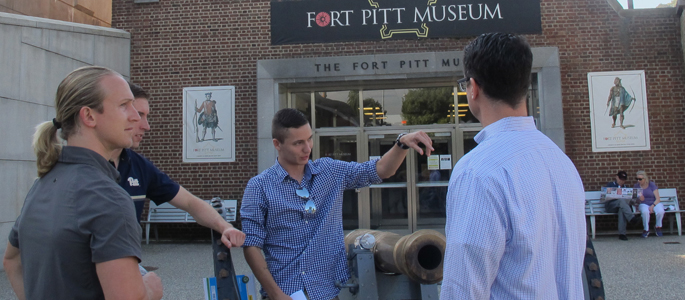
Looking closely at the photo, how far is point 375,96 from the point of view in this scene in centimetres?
1127

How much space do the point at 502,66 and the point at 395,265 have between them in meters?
1.64

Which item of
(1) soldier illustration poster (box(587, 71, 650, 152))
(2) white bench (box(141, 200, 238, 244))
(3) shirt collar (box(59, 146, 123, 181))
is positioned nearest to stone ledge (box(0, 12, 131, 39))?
(2) white bench (box(141, 200, 238, 244))

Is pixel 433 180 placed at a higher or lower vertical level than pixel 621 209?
higher

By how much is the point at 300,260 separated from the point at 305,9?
30.2 ft

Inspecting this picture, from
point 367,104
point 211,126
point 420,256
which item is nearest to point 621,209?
point 367,104

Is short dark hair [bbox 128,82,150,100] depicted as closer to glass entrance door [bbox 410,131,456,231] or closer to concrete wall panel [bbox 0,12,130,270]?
concrete wall panel [bbox 0,12,130,270]

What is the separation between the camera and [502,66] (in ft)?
4.64

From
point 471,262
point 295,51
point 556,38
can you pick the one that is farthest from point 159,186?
point 556,38

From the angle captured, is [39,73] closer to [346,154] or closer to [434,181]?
[346,154]

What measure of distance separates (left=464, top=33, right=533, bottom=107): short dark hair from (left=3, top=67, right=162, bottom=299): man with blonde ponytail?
116 cm

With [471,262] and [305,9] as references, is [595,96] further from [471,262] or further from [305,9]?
[471,262]

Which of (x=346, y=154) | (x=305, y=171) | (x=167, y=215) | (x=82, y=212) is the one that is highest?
(x=346, y=154)

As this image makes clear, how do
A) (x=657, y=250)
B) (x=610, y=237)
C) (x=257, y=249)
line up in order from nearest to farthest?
(x=257, y=249) < (x=657, y=250) < (x=610, y=237)

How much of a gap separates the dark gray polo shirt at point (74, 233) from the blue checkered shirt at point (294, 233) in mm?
1150
